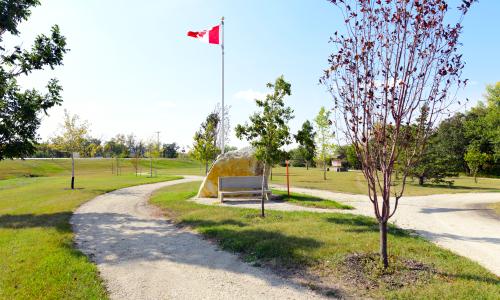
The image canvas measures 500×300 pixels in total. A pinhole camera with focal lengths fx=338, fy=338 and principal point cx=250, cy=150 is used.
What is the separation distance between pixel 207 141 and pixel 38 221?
19442 millimetres

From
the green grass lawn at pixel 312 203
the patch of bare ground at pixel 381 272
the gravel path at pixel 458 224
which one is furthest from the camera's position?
the green grass lawn at pixel 312 203

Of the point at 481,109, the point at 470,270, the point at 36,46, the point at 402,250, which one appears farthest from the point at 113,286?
the point at 481,109

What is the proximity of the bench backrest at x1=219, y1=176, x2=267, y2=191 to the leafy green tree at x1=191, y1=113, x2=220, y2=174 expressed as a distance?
12.1 m

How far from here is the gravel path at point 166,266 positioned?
5.74 meters

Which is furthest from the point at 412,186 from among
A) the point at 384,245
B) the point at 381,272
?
the point at 381,272

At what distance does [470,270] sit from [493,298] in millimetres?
1376

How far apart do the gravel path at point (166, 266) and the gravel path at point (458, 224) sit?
463cm

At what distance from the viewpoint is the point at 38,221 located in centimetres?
1215

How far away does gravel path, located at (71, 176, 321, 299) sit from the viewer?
574 centimetres

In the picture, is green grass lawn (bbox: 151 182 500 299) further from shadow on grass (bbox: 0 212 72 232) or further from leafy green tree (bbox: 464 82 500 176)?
leafy green tree (bbox: 464 82 500 176)

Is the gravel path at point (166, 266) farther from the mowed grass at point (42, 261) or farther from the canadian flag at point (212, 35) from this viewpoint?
the canadian flag at point (212, 35)

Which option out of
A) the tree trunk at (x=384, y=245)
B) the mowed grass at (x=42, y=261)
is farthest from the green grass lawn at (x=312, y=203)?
the mowed grass at (x=42, y=261)

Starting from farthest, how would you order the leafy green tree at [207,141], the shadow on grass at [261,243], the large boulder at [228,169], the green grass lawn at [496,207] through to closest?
the leafy green tree at [207,141] → the large boulder at [228,169] → the green grass lawn at [496,207] → the shadow on grass at [261,243]

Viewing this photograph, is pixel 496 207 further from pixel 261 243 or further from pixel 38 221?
pixel 38 221
